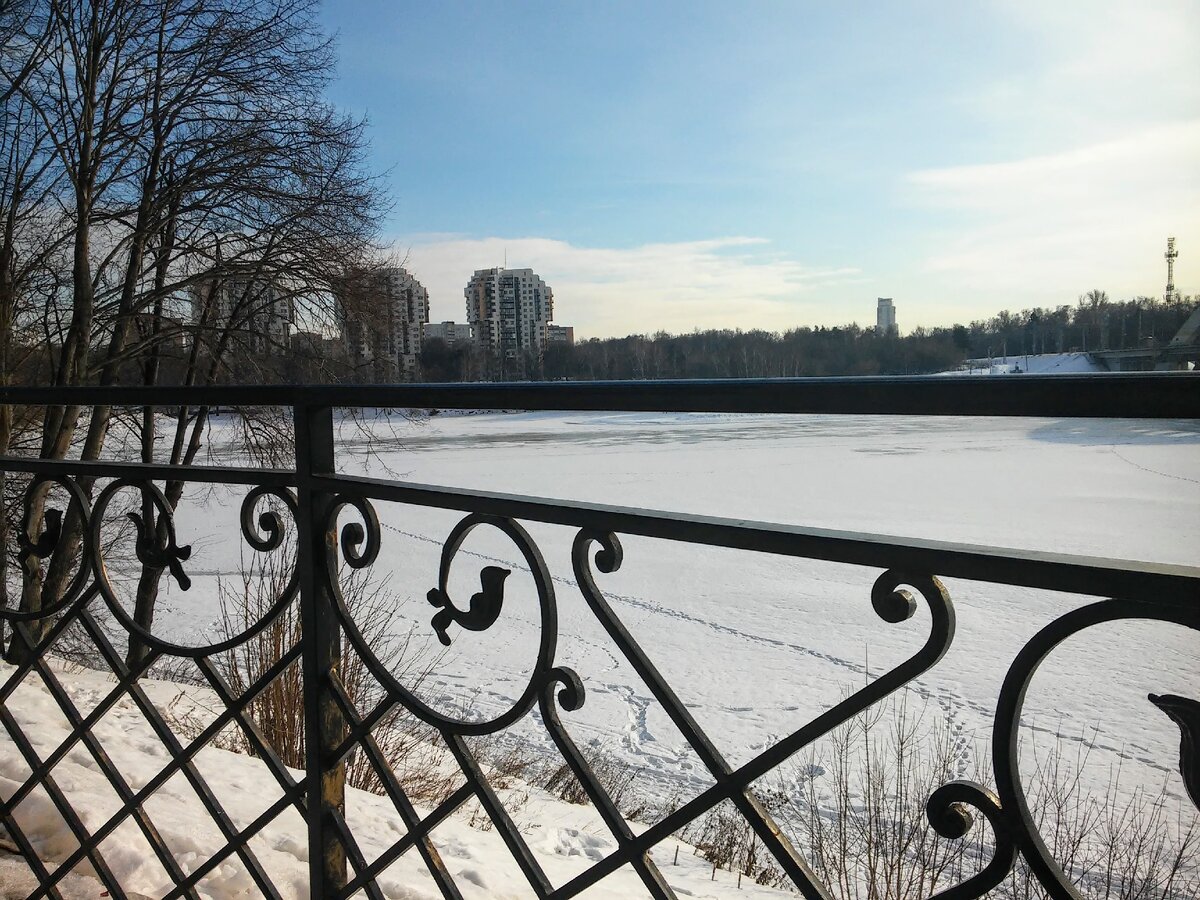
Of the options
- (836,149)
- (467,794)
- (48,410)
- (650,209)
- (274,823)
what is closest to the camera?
(467,794)

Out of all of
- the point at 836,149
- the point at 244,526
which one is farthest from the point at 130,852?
the point at 836,149

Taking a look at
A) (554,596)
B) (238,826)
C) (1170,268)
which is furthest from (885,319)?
(554,596)

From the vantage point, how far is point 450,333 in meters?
19.0

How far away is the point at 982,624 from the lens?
9.70 m

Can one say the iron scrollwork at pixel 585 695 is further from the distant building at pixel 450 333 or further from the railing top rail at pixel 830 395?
the distant building at pixel 450 333

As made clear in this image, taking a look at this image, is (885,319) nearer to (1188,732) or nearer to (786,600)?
(786,600)

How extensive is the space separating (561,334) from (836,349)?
18.2 ft

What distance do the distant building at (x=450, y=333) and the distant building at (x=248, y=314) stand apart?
4.89 meters

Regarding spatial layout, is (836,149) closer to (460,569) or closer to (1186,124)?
(1186,124)

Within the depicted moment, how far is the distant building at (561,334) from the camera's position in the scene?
17.7 metres

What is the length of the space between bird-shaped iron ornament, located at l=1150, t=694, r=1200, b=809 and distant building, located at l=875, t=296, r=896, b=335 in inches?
671

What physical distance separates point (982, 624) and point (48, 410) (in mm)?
11256

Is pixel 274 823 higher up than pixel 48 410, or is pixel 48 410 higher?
pixel 48 410

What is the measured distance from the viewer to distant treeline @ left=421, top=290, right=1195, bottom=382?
14.6 meters
